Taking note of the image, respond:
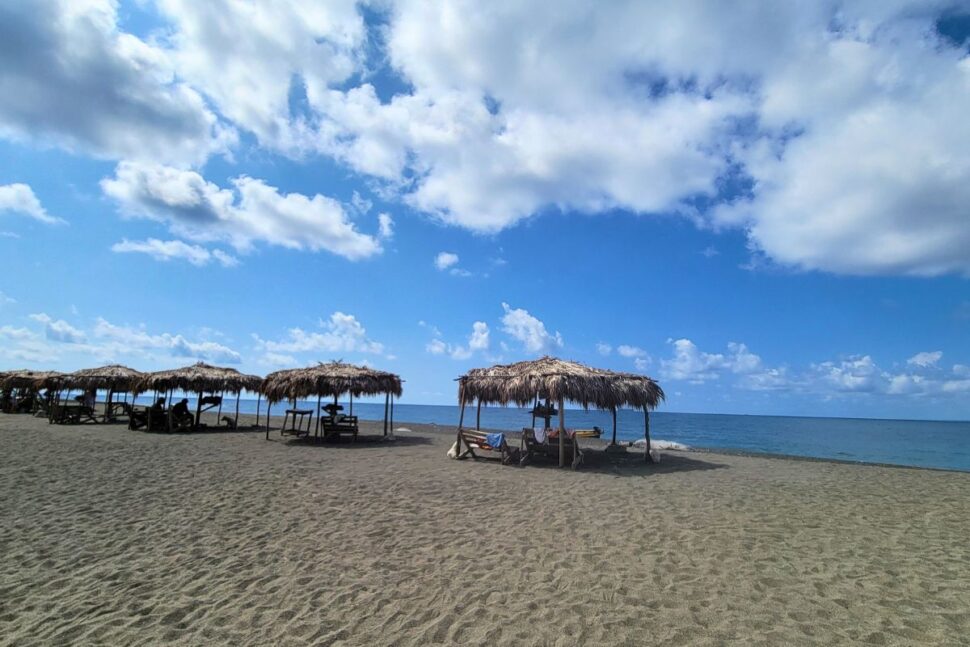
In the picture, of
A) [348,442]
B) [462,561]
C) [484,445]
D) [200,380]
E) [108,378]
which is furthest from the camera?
[108,378]

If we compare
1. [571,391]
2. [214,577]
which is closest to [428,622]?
[214,577]

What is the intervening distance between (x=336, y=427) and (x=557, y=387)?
7934 mm

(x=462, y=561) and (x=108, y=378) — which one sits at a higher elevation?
(x=108, y=378)

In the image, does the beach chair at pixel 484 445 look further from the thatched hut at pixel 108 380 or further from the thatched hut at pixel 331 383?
the thatched hut at pixel 108 380

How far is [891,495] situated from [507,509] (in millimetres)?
7644

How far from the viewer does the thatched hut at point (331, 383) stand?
50.9 feet

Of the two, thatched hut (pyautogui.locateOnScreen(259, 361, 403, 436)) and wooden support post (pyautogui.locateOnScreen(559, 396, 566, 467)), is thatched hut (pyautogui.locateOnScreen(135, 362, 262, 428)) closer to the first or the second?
thatched hut (pyautogui.locateOnScreen(259, 361, 403, 436))

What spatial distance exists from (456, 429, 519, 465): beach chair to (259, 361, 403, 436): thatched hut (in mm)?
3389

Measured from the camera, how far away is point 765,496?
844 centimetres

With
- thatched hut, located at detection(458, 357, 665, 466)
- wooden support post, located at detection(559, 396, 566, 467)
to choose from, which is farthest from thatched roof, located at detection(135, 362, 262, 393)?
wooden support post, located at detection(559, 396, 566, 467)

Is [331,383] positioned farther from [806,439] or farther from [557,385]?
[806,439]

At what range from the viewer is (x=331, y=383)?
15.6m

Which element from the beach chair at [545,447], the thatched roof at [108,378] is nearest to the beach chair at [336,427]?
the beach chair at [545,447]

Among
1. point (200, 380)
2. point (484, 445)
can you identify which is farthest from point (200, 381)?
point (484, 445)
